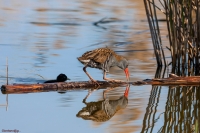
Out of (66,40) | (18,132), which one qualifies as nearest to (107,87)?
(18,132)

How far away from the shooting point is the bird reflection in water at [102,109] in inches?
307

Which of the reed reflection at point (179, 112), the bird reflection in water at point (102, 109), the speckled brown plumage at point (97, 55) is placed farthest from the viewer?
the speckled brown plumage at point (97, 55)

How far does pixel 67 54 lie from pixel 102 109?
411 cm

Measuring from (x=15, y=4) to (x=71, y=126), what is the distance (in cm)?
1280

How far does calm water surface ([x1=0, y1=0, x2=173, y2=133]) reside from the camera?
747 cm

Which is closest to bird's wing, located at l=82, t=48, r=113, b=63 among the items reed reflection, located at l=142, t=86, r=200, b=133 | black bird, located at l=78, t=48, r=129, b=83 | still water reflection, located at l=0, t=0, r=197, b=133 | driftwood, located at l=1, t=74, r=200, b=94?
black bird, located at l=78, t=48, r=129, b=83

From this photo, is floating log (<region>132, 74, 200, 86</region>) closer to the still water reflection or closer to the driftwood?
the driftwood

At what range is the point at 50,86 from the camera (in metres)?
8.79

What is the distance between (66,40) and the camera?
13.7 metres

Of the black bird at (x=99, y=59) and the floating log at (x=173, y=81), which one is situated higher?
the black bird at (x=99, y=59)

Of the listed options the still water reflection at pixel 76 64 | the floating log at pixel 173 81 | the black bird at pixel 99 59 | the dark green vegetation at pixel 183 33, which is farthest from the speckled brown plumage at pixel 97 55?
the dark green vegetation at pixel 183 33

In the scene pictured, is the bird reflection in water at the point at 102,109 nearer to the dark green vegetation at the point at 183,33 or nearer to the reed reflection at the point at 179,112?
the reed reflection at the point at 179,112

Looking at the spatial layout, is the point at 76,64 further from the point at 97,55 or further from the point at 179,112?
the point at 179,112

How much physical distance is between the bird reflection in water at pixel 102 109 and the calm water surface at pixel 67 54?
3.1 inches
